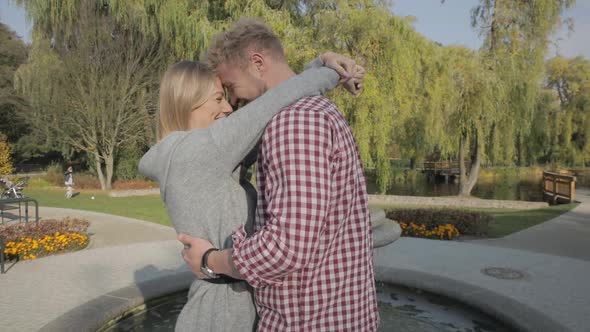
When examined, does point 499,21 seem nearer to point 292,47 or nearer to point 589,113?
point 292,47

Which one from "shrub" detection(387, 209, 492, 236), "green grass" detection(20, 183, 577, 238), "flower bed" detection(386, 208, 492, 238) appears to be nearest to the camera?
"flower bed" detection(386, 208, 492, 238)

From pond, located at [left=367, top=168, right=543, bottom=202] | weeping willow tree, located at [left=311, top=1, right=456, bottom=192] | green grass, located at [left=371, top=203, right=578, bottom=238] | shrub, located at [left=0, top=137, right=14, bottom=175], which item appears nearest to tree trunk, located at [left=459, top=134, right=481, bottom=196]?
pond, located at [left=367, top=168, right=543, bottom=202]

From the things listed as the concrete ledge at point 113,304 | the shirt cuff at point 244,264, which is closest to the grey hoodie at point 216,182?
the shirt cuff at point 244,264

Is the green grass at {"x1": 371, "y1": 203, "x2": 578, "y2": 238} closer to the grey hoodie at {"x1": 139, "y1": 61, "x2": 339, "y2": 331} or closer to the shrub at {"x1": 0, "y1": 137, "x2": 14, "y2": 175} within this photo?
the grey hoodie at {"x1": 139, "y1": 61, "x2": 339, "y2": 331}

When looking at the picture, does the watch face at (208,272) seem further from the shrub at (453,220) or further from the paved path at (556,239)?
the shrub at (453,220)

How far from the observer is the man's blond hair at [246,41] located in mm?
1552

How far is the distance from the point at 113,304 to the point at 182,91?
12.6ft

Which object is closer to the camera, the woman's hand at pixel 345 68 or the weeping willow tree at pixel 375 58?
the woman's hand at pixel 345 68

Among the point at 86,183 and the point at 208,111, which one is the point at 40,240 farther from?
the point at 86,183

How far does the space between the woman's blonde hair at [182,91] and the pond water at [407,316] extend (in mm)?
3633

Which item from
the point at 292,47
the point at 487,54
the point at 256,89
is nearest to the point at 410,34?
the point at 292,47

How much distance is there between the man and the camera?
1.23m

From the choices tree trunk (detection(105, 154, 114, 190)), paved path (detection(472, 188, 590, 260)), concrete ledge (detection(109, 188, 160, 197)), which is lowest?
paved path (detection(472, 188, 590, 260))

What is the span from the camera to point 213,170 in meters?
1.47
